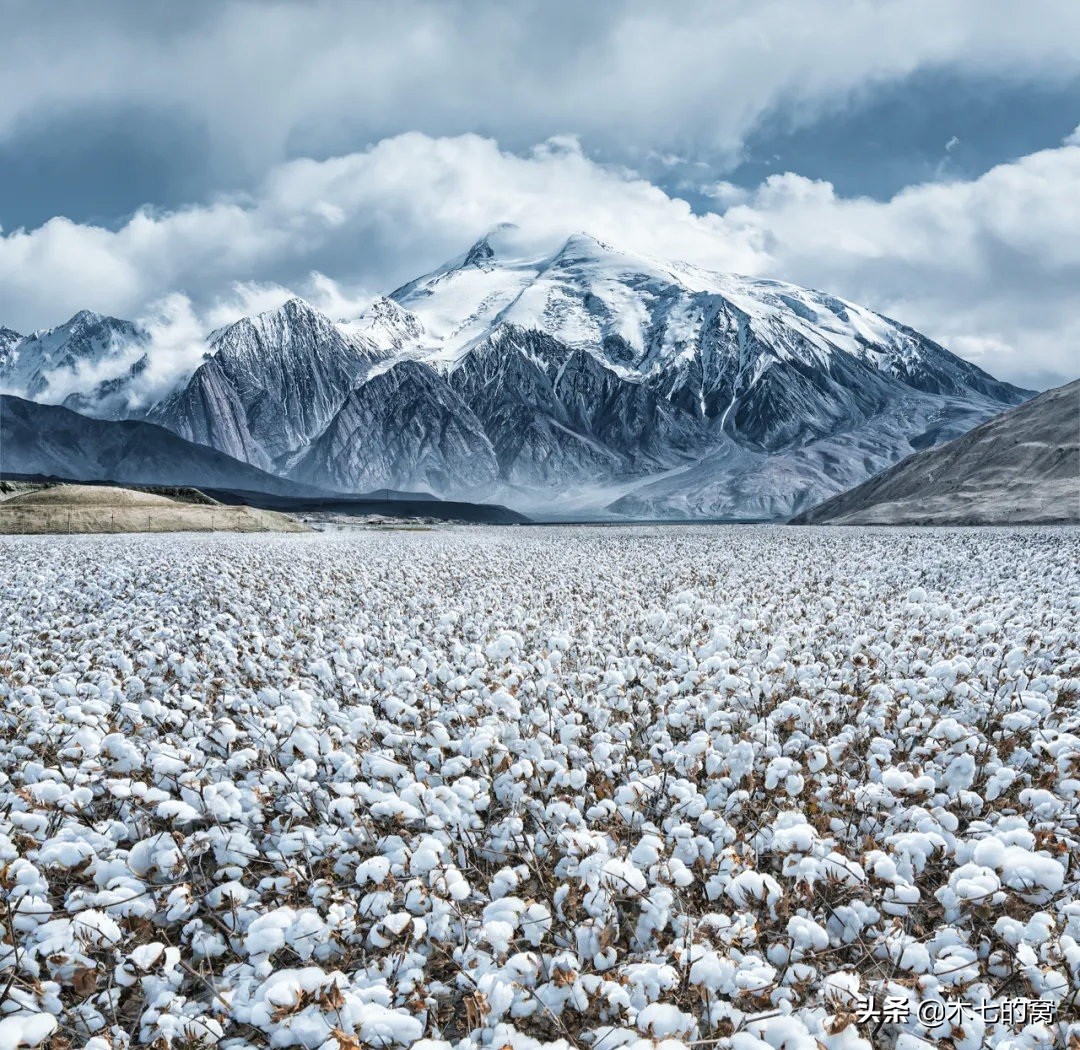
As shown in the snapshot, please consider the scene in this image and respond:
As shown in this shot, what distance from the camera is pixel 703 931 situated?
4062 mm

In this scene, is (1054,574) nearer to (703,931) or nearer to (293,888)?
(703,931)

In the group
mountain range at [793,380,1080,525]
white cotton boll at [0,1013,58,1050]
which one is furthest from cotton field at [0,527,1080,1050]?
mountain range at [793,380,1080,525]

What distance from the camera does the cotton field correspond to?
354 centimetres

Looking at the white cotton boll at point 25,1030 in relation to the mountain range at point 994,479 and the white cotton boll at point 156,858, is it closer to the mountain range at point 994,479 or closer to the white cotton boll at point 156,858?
the white cotton boll at point 156,858

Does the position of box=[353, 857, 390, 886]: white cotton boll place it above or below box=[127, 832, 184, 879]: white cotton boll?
above

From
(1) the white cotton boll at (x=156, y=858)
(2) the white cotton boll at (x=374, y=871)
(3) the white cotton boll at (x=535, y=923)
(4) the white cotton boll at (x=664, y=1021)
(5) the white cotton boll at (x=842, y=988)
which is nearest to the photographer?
(4) the white cotton boll at (x=664, y=1021)

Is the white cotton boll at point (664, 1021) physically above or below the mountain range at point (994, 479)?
below

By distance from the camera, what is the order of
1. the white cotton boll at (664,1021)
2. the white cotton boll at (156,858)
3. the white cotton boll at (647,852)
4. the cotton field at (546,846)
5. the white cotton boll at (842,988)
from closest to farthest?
the white cotton boll at (664,1021), the white cotton boll at (842,988), the cotton field at (546,846), the white cotton boll at (647,852), the white cotton boll at (156,858)

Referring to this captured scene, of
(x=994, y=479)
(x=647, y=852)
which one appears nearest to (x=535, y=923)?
(x=647, y=852)

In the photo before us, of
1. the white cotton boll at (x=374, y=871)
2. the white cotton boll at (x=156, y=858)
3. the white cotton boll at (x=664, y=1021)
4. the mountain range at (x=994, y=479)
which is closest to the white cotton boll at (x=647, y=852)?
the white cotton boll at (x=664, y=1021)

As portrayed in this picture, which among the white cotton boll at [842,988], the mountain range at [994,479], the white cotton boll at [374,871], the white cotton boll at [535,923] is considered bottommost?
the white cotton boll at [535,923]

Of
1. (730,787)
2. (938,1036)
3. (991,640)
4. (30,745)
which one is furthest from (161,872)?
(991,640)

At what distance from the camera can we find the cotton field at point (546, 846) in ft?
11.6

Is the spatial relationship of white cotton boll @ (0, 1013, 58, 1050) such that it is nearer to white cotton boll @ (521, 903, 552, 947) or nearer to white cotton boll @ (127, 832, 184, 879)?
white cotton boll @ (127, 832, 184, 879)
